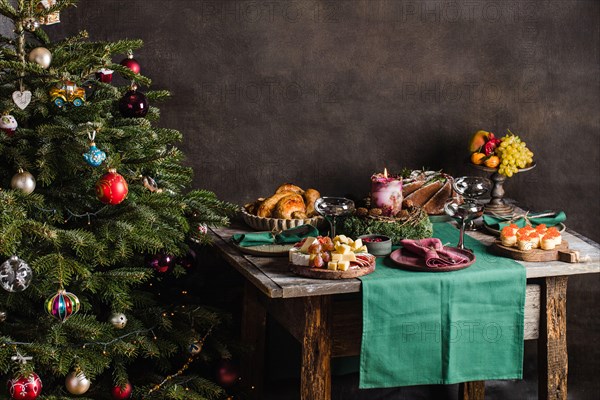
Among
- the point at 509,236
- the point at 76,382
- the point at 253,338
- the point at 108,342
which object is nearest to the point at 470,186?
the point at 509,236

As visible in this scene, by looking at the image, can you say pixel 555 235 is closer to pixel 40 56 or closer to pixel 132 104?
pixel 132 104

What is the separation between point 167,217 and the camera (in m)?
2.76

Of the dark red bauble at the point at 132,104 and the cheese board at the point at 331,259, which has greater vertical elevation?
the dark red bauble at the point at 132,104

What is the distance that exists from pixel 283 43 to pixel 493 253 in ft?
4.00

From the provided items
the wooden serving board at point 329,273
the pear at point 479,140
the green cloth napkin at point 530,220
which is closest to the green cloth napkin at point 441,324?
the wooden serving board at point 329,273

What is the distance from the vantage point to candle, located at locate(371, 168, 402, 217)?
3201 mm

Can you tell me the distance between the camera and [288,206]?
3.24 metres

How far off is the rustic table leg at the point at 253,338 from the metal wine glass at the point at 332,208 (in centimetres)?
48

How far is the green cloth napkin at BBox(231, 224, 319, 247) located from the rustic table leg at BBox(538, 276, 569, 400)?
82 centimetres

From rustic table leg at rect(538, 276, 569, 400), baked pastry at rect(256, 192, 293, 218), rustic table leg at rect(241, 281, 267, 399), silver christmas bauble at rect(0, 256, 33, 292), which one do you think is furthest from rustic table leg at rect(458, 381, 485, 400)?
silver christmas bauble at rect(0, 256, 33, 292)

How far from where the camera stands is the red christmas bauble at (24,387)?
8.11 feet

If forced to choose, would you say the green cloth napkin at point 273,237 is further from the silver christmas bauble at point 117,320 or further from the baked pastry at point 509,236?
the baked pastry at point 509,236

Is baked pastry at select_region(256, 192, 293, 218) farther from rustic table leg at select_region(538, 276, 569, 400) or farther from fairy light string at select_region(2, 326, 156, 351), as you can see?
rustic table leg at select_region(538, 276, 569, 400)

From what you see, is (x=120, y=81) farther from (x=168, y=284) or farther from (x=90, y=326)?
(x=90, y=326)
